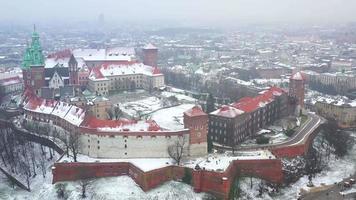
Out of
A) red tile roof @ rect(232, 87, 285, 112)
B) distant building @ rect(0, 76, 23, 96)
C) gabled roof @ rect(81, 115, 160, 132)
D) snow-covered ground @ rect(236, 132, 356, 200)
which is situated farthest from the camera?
distant building @ rect(0, 76, 23, 96)

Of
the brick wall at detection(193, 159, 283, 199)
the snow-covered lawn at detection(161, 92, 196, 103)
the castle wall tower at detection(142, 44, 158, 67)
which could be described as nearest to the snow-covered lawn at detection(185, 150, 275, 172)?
the brick wall at detection(193, 159, 283, 199)

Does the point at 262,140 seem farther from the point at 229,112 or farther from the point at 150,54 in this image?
the point at 150,54

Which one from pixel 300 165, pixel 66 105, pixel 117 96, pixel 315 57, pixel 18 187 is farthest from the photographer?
pixel 315 57

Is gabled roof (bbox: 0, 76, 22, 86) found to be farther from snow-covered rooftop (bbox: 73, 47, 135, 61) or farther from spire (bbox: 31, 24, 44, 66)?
spire (bbox: 31, 24, 44, 66)

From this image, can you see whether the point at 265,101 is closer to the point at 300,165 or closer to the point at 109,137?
the point at 300,165

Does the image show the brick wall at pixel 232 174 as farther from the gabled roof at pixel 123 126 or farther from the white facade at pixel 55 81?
the white facade at pixel 55 81

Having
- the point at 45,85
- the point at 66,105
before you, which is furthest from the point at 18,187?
the point at 45,85
